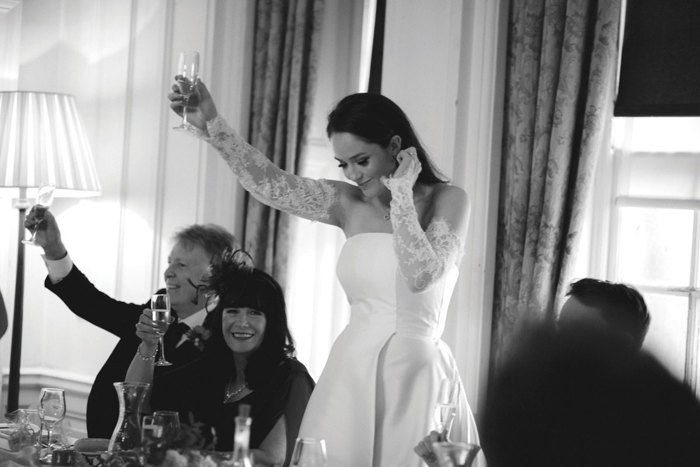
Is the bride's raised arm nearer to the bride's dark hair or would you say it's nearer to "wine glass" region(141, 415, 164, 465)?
the bride's dark hair

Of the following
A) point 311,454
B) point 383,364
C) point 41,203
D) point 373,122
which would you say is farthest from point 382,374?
point 41,203

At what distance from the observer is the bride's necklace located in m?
2.95

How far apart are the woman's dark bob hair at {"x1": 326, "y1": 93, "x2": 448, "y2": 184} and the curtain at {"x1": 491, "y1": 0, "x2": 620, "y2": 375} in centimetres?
62

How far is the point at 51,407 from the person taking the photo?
2617 mm

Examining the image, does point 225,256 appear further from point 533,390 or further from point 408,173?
point 533,390

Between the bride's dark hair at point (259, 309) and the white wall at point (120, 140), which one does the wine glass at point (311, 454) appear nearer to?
the bride's dark hair at point (259, 309)

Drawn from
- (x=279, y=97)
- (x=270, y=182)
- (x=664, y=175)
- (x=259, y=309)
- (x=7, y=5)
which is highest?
(x=7, y=5)

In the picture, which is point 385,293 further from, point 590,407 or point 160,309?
point 590,407

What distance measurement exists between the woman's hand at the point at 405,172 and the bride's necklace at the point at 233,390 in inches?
29.9

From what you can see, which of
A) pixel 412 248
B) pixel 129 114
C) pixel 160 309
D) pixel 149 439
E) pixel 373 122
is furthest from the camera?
pixel 129 114

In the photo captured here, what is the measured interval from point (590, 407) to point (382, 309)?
1.96 metres

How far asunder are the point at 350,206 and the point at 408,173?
41 centimetres

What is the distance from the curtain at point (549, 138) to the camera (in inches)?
129

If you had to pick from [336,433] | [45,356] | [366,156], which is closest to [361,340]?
[336,433]
